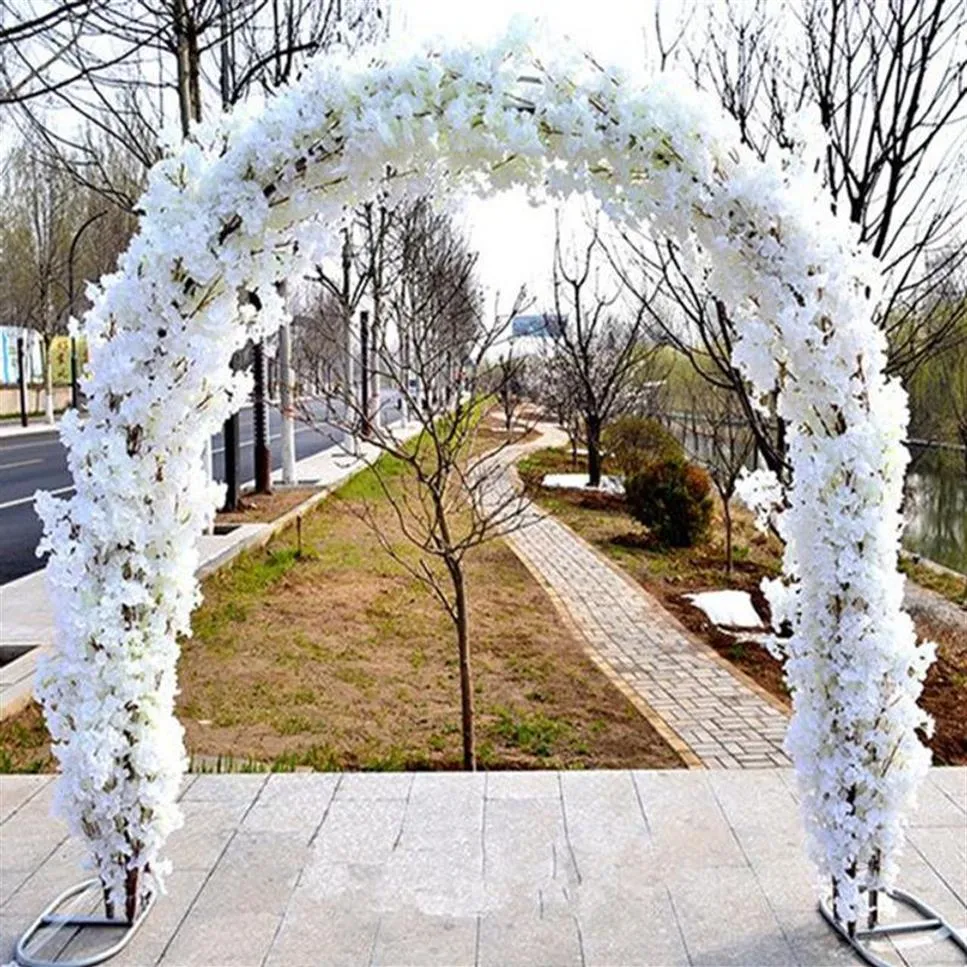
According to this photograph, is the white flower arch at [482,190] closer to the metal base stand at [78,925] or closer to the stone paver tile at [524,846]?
the metal base stand at [78,925]

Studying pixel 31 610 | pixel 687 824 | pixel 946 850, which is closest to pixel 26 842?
pixel 687 824

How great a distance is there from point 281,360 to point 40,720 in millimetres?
8817

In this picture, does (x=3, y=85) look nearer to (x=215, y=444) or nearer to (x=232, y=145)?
(x=232, y=145)

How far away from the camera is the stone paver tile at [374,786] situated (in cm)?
378

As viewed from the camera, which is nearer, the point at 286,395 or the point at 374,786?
the point at 374,786

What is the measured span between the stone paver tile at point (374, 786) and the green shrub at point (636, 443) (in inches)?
434

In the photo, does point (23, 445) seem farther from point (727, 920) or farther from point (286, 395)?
point (727, 920)

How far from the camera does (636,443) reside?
52.2 feet

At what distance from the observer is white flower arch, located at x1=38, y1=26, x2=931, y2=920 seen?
102 inches

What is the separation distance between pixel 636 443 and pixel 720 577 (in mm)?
6392

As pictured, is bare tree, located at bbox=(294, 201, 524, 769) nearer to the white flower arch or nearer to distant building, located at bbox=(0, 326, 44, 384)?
the white flower arch

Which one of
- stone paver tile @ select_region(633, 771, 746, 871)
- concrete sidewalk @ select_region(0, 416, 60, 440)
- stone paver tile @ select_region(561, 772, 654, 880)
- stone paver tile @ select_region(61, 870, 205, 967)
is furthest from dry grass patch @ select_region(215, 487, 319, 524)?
concrete sidewalk @ select_region(0, 416, 60, 440)

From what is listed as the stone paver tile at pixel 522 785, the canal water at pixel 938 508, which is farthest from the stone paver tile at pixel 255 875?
the canal water at pixel 938 508

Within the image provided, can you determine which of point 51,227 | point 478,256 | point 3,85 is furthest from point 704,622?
point 51,227
